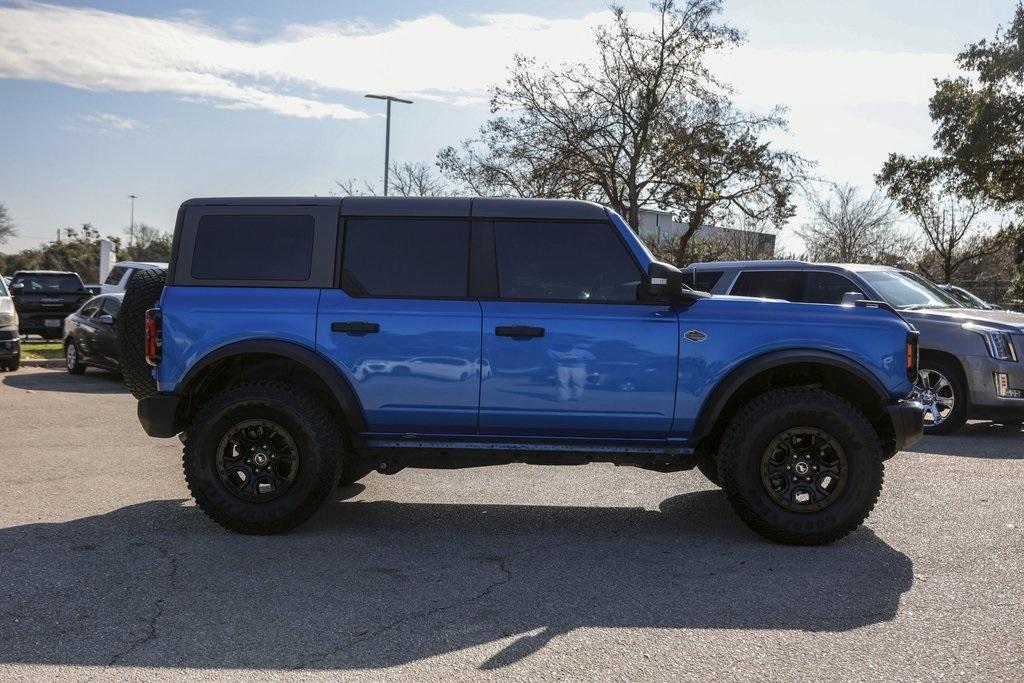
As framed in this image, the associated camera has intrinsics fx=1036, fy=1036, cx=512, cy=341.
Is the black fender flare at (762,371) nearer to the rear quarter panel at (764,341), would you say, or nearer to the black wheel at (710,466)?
the rear quarter panel at (764,341)

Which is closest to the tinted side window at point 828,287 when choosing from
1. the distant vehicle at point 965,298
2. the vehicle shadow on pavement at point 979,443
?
the vehicle shadow on pavement at point 979,443

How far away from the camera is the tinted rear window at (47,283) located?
2434 centimetres

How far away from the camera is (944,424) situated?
428 inches

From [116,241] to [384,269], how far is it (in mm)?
68568

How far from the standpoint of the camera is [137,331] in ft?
22.0

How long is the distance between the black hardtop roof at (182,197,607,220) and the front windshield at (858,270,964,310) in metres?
5.88

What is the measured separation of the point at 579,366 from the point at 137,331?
2897mm

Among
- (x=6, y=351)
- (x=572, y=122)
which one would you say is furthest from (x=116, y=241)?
(x=6, y=351)

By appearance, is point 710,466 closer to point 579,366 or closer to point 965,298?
point 579,366

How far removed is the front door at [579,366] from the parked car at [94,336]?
10.8 meters

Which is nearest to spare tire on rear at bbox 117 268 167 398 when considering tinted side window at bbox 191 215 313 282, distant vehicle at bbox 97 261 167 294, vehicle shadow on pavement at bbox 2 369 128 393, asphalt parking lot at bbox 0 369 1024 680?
tinted side window at bbox 191 215 313 282

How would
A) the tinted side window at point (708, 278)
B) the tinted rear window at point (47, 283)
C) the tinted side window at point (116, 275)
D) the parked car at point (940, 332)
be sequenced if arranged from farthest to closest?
the tinted rear window at point (47, 283), the tinted side window at point (116, 275), the tinted side window at point (708, 278), the parked car at point (940, 332)

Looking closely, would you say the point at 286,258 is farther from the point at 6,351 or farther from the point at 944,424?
the point at 6,351

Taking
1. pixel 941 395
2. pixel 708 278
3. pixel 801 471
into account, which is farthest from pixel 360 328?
pixel 941 395
